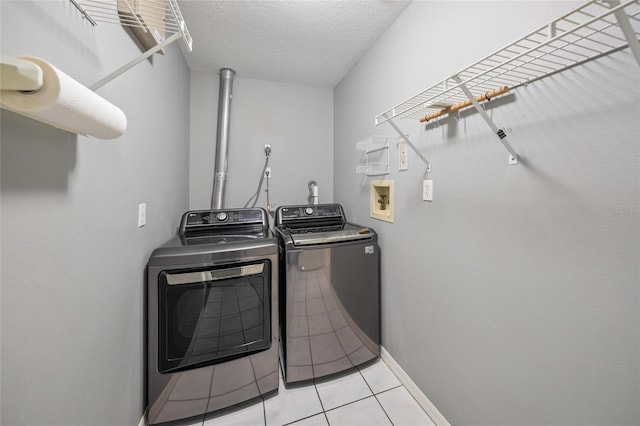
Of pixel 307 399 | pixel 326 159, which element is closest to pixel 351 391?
pixel 307 399

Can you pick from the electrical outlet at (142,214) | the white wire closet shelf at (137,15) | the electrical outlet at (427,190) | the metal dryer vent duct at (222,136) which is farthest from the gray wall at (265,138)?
the electrical outlet at (427,190)

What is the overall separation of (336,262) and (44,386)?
130 cm

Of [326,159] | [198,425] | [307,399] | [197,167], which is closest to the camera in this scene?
[198,425]

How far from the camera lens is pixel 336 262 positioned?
160 centimetres

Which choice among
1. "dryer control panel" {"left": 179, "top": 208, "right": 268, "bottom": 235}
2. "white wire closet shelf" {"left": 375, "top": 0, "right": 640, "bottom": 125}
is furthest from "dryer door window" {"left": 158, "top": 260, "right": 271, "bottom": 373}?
"white wire closet shelf" {"left": 375, "top": 0, "right": 640, "bottom": 125}

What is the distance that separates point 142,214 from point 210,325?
0.71 meters

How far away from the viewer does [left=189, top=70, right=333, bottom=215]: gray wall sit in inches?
89.5

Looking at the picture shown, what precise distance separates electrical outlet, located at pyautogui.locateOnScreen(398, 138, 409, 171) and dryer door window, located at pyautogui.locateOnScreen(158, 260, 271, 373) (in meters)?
1.08

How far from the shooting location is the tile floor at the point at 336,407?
1.35 meters

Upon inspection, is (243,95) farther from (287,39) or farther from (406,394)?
(406,394)

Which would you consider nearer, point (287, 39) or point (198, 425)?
point (198, 425)

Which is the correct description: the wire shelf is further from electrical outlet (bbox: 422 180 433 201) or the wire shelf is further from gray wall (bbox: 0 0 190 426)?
electrical outlet (bbox: 422 180 433 201)

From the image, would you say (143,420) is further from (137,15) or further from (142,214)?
(137,15)

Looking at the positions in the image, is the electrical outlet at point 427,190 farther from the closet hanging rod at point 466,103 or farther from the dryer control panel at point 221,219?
the dryer control panel at point 221,219
